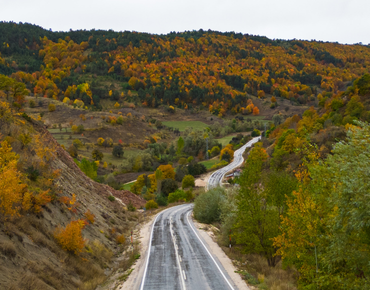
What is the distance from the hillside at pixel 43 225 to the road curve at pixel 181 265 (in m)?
3.26

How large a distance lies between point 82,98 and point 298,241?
197m

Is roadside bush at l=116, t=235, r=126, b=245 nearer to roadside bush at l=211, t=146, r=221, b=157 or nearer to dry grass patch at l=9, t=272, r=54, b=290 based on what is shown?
dry grass patch at l=9, t=272, r=54, b=290

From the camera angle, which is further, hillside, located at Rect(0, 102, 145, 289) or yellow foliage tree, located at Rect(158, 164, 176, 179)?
yellow foliage tree, located at Rect(158, 164, 176, 179)

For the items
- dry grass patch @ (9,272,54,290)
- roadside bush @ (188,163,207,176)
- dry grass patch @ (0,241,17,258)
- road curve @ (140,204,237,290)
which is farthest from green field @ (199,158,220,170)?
dry grass patch @ (9,272,54,290)

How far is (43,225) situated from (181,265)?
363 inches

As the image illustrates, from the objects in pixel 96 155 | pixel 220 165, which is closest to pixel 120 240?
pixel 220 165

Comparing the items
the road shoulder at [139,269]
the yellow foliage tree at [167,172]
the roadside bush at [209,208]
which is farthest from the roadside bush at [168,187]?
the road shoulder at [139,269]

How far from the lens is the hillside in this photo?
13.3m

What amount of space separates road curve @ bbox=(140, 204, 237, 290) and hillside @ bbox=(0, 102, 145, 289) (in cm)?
Answer: 326

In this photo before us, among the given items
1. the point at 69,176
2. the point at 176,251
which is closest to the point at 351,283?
the point at 176,251

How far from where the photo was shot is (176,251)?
72.9 feet

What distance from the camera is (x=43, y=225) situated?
17.5 m

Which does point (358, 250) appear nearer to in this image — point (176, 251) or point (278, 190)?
point (278, 190)

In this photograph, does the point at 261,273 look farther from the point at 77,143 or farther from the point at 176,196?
the point at 77,143
